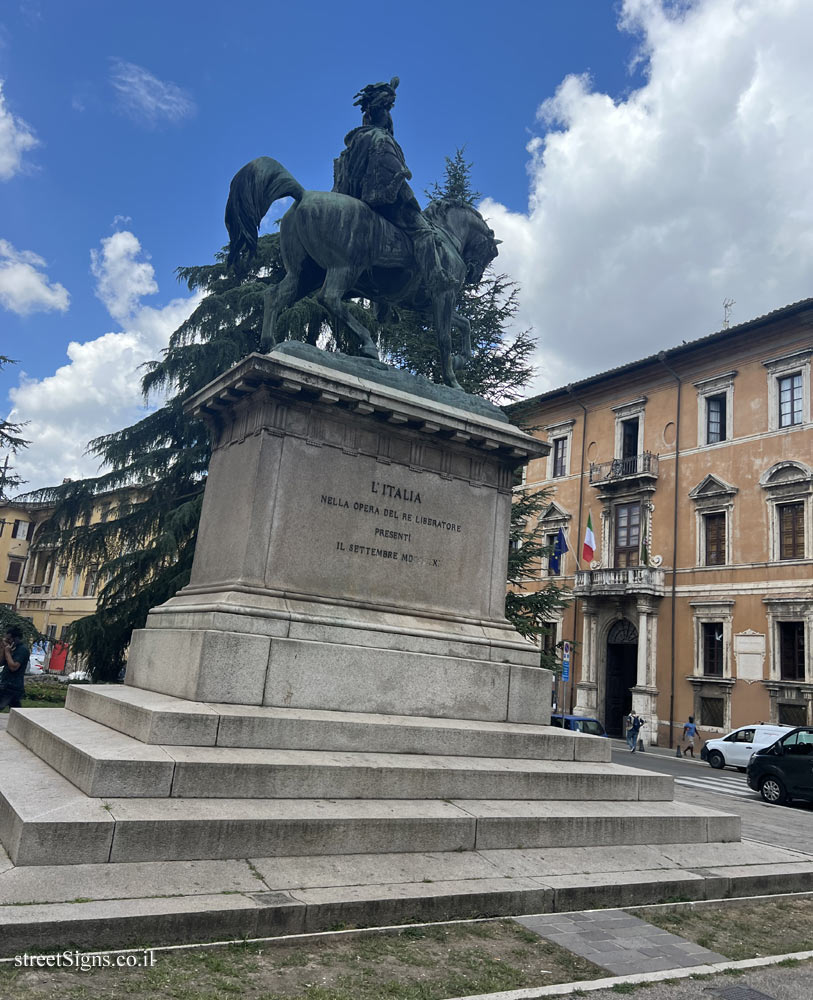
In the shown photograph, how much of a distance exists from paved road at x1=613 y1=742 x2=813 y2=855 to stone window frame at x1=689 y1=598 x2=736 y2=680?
630 cm

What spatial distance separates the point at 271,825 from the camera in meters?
5.00

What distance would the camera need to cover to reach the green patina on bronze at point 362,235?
892 centimetres

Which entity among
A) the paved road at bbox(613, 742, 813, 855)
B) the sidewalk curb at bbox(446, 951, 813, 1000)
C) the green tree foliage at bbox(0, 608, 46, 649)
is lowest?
the paved road at bbox(613, 742, 813, 855)

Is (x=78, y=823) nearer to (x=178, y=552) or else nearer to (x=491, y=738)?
(x=491, y=738)

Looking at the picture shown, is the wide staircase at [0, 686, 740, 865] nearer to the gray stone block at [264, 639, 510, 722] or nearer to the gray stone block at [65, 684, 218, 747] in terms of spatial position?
the gray stone block at [65, 684, 218, 747]

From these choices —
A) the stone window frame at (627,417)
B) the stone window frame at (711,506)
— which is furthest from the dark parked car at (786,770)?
the stone window frame at (627,417)

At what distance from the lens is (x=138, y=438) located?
2189 centimetres

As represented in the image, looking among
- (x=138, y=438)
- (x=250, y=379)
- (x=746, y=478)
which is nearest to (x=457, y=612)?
(x=250, y=379)

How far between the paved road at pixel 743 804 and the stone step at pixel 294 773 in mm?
3236

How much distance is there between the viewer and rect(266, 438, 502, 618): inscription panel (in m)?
7.77

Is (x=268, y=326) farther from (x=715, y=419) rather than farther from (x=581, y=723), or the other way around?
(x=715, y=419)

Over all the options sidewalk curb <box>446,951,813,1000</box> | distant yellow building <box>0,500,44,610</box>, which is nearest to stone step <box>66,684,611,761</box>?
sidewalk curb <box>446,951,813,1000</box>

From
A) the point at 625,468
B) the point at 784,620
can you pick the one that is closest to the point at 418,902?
the point at 784,620

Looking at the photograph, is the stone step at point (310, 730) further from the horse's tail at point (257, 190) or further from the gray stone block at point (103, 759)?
the horse's tail at point (257, 190)
